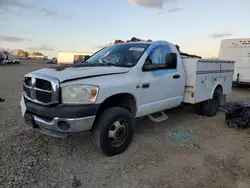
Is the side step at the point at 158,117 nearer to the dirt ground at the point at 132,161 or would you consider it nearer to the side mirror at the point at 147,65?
the dirt ground at the point at 132,161

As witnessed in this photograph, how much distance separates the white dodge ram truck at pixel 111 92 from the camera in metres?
3.30

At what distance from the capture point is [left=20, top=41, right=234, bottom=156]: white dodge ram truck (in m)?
3.30

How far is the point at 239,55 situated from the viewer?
41.9 feet

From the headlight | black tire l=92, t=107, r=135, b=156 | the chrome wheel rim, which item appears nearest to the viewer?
the headlight

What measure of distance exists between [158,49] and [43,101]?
2587mm

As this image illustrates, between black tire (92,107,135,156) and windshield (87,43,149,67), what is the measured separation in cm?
95

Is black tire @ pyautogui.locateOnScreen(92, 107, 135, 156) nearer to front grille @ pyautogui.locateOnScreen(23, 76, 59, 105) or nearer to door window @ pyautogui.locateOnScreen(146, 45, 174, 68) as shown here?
front grille @ pyautogui.locateOnScreen(23, 76, 59, 105)

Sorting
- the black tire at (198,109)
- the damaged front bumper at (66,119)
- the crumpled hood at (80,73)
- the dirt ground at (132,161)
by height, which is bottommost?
the dirt ground at (132,161)

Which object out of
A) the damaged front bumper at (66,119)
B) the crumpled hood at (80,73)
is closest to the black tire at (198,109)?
the crumpled hood at (80,73)

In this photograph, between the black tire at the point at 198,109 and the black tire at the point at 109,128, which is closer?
the black tire at the point at 109,128

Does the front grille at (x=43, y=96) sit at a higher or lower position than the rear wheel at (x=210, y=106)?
higher

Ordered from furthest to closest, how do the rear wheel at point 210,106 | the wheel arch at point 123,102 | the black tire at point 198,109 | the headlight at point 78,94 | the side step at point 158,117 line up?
the black tire at point 198,109 < the rear wheel at point 210,106 < the side step at point 158,117 < the wheel arch at point 123,102 < the headlight at point 78,94

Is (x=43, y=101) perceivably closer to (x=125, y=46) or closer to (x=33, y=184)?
(x=33, y=184)

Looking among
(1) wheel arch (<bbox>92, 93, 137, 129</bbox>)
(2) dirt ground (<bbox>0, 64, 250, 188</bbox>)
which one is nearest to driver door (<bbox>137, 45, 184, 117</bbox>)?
(1) wheel arch (<bbox>92, 93, 137, 129</bbox>)
